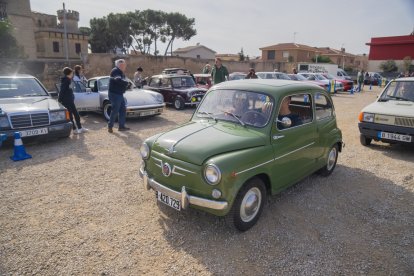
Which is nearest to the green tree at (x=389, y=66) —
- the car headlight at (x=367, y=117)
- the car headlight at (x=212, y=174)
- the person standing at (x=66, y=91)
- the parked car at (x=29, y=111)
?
the car headlight at (x=367, y=117)

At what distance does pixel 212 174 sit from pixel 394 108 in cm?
548

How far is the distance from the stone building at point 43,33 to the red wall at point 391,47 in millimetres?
43553

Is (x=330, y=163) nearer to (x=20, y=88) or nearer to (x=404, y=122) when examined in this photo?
(x=404, y=122)

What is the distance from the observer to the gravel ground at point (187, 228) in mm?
2994

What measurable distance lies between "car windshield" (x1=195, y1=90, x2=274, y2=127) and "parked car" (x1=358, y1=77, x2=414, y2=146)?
3.95m

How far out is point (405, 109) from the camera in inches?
249

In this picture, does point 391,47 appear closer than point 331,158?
No

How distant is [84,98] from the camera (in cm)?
967

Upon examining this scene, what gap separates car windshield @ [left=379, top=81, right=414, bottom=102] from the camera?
6.91m

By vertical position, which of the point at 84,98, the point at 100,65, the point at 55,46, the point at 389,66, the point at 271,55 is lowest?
the point at 84,98

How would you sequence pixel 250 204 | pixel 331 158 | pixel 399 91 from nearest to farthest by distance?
pixel 250 204, pixel 331 158, pixel 399 91

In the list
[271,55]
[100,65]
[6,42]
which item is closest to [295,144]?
[100,65]

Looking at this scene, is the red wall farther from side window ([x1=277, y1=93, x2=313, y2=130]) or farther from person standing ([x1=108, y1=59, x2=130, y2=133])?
side window ([x1=277, y1=93, x2=313, y2=130])

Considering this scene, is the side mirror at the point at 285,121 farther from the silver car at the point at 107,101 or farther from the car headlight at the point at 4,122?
the silver car at the point at 107,101
